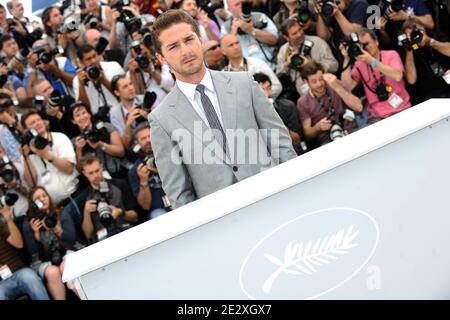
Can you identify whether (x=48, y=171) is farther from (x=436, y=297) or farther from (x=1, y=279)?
(x=436, y=297)

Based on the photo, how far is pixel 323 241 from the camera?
183 centimetres

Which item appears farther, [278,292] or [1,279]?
[1,279]

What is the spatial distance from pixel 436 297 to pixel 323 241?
39cm

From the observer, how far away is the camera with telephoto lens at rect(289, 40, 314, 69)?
190 inches

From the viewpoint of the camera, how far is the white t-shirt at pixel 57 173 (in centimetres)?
486

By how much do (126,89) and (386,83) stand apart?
6.02 feet

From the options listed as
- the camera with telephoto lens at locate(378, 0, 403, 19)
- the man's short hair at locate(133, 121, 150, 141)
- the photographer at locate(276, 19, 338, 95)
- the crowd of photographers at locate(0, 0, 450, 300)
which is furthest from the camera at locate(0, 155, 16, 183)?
the camera with telephoto lens at locate(378, 0, 403, 19)

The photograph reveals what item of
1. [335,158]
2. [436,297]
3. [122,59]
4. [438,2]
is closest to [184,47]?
[335,158]

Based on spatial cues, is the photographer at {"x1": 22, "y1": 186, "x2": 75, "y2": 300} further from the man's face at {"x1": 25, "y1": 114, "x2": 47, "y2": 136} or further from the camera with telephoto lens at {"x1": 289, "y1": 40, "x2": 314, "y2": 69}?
the camera with telephoto lens at {"x1": 289, "y1": 40, "x2": 314, "y2": 69}

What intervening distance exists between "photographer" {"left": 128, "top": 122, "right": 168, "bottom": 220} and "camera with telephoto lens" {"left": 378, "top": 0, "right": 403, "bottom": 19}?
1.86 meters

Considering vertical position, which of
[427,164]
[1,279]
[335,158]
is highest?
[335,158]

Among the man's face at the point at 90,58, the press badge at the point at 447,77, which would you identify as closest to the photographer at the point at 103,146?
the man's face at the point at 90,58

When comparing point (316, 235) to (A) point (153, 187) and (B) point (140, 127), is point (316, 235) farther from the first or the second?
(B) point (140, 127)

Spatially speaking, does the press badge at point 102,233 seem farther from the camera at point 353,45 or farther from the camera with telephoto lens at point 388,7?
the camera with telephoto lens at point 388,7
